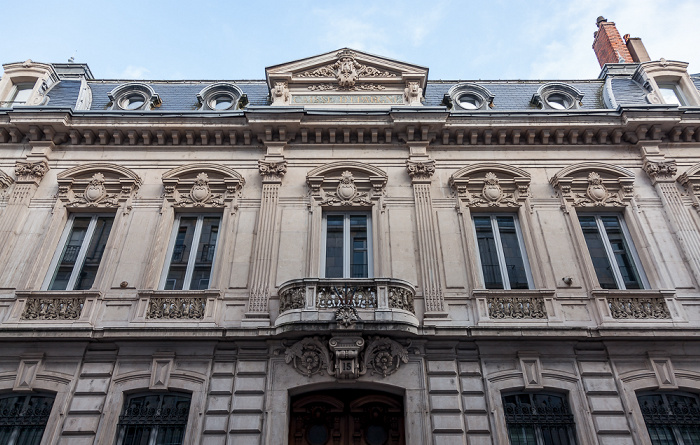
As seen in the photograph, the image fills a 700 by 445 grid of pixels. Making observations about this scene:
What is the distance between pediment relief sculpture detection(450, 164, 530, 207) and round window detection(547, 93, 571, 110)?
3.70 m

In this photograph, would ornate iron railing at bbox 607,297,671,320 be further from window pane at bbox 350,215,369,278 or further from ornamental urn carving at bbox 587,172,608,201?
window pane at bbox 350,215,369,278

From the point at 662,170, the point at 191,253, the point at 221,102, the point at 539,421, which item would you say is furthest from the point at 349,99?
the point at 539,421

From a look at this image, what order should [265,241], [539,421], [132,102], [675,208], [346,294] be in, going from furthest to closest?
[132,102], [675,208], [265,241], [346,294], [539,421]

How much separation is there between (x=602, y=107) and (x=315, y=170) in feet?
31.4

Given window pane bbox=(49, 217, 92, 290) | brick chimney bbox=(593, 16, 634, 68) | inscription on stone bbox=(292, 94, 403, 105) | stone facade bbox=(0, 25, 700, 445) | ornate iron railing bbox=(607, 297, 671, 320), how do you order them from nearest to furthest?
stone facade bbox=(0, 25, 700, 445)
ornate iron railing bbox=(607, 297, 671, 320)
window pane bbox=(49, 217, 92, 290)
inscription on stone bbox=(292, 94, 403, 105)
brick chimney bbox=(593, 16, 634, 68)

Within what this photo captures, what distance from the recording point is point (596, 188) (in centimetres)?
1213

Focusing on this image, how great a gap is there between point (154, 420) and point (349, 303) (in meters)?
4.62

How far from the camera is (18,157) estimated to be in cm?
1278

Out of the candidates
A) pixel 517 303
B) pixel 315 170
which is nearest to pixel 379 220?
pixel 315 170

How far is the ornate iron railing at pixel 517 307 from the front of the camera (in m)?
10.1

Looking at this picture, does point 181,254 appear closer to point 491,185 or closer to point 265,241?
point 265,241

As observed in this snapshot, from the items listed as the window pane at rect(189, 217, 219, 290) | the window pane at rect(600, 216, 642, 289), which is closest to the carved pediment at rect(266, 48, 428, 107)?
the window pane at rect(189, 217, 219, 290)

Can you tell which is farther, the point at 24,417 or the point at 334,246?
the point at 334,246

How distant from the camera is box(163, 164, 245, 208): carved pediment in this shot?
39.5ft
